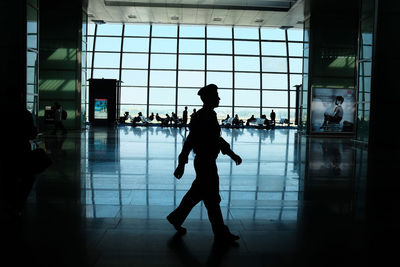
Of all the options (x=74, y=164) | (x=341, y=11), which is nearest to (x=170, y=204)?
(x=74, y=164)

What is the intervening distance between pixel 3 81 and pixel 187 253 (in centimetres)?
1065

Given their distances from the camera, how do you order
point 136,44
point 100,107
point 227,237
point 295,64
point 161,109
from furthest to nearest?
point 161,109
point 295,64
point 136,44
point 100,107
point 227,237

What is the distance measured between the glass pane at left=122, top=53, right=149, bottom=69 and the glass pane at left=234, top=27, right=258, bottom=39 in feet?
25.1

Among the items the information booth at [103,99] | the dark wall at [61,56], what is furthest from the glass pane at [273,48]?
the dark wall at [61,56]

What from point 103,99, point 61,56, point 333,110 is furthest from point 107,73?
point 333,110

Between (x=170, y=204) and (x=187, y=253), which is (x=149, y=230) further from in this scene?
(x=170, y=204)

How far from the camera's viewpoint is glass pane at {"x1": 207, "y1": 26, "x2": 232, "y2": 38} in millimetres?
31703

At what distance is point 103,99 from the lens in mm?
28469

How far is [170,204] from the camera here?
5.12 meters

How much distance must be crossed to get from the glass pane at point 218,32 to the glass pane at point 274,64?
3.58 meters

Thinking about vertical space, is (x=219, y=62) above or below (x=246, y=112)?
above

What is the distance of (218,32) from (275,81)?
6159 millimetres

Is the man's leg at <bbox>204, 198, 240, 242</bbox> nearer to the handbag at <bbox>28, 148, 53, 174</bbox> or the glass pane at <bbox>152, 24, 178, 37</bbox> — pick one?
the handbag at <bbox>28, 148, 53, 174</bbox>

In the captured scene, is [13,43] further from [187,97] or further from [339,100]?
[187,97]
